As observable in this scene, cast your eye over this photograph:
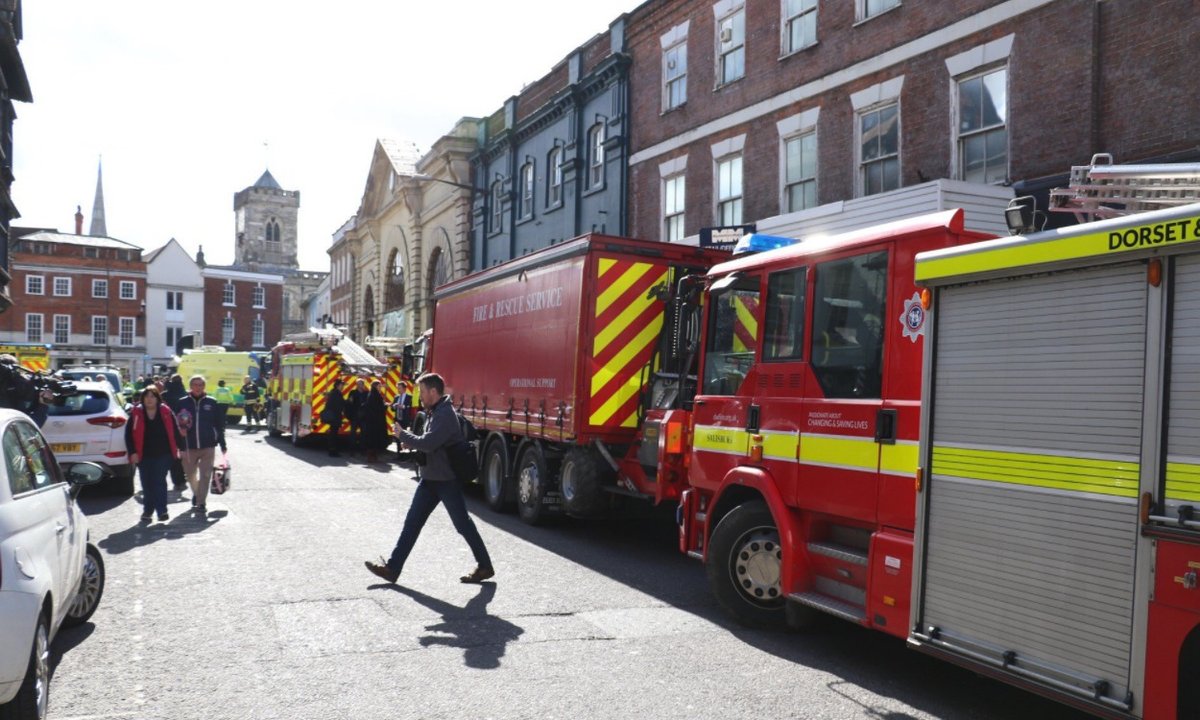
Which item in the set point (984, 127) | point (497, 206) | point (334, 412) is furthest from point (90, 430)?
point (497, 206)

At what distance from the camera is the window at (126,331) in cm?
7450

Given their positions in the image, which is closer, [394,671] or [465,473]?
[394,671]

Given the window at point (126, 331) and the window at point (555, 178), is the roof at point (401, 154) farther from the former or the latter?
the window at point (126, 331)

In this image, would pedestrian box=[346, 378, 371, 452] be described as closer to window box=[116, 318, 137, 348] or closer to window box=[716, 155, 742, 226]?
window box=[716, 155, 742, 226]

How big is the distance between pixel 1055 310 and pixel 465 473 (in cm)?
502

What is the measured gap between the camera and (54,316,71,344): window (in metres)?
71.9

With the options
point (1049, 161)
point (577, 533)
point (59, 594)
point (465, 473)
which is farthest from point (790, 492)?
point (1049, 161)

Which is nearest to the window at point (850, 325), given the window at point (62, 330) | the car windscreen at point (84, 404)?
the car windscreen at point (84, 404)

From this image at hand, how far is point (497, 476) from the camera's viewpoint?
1313 cm

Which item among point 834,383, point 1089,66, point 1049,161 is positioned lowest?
point 834,383

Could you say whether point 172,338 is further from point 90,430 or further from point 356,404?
point 90,430

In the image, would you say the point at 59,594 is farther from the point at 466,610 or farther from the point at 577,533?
the point at 577,533

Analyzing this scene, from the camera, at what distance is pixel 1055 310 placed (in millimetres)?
4695

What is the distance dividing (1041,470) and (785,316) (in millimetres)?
2495
